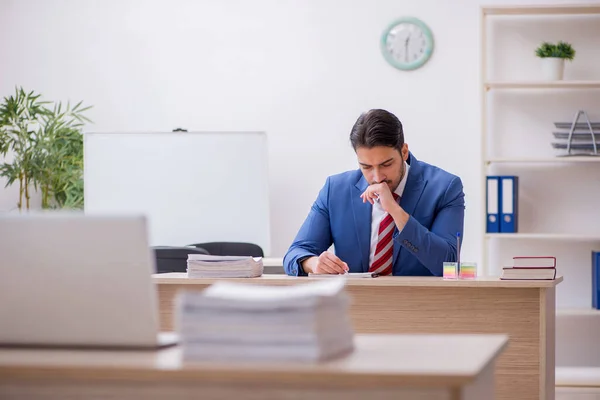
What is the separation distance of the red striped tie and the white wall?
2155mm

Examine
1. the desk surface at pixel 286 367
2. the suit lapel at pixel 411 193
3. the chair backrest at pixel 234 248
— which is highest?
the suit lapel at pixel 411 193

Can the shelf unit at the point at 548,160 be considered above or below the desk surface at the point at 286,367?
above

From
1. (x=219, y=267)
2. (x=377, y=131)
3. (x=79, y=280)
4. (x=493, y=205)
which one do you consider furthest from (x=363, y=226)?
(x=79, y=280)

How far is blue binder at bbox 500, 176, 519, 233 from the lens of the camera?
5414 millimetres

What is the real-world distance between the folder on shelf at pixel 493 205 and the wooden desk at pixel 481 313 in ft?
7.06

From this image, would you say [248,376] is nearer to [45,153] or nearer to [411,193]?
[411,193]

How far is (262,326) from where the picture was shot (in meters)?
1.59

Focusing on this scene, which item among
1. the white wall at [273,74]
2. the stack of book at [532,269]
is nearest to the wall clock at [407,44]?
the white wall at [273,74]

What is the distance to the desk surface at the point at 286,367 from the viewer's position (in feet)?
4.94

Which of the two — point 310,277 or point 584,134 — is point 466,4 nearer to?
point 584,134

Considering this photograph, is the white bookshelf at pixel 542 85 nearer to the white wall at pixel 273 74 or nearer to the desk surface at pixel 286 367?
the white wall at pixel 273 74

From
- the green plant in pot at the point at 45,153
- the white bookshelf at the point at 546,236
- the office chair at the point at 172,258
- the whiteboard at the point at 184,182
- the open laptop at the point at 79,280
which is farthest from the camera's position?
the green plant in pot at the point at 45,153

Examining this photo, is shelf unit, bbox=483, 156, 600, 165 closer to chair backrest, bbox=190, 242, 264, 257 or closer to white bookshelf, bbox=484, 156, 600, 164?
white bookshelf, bbox=484, 156, 600, 164

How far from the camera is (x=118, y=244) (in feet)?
5.69
